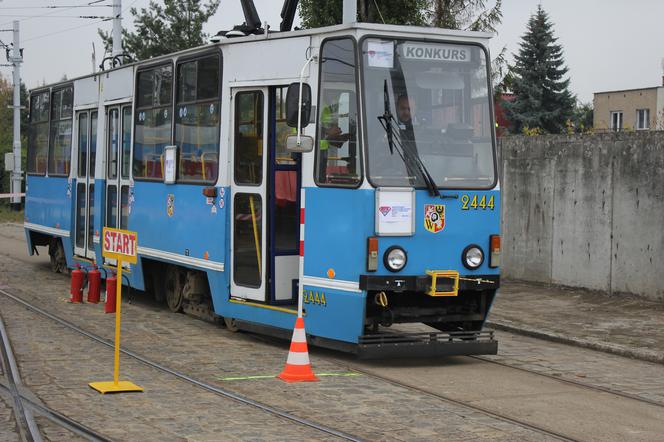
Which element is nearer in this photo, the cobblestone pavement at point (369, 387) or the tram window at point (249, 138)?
the cobblestone pavement at point (369, 387)

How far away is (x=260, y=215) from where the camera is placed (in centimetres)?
1178

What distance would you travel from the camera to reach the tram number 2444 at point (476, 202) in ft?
35.5

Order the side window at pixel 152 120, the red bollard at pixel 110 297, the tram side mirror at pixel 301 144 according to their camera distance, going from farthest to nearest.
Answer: the red bollard at pixel 110 297
the side window at pixel 152 120
the tram side mirror at pixel 301 144

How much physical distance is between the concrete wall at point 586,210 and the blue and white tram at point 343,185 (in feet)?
16.7

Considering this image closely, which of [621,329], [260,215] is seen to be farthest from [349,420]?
[621,329]

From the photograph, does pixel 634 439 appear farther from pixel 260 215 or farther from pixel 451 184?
pixel 260 215

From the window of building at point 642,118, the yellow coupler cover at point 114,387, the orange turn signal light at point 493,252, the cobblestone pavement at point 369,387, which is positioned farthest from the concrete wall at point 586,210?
the window of building at point 642,118

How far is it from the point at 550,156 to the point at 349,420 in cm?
1036

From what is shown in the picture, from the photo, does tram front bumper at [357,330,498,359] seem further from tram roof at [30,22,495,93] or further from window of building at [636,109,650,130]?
window of building at [636,109,650,130]

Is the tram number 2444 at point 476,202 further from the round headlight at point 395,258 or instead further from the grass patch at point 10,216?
the grass patch at point 10,216

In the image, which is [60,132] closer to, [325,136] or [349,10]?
[349,10]

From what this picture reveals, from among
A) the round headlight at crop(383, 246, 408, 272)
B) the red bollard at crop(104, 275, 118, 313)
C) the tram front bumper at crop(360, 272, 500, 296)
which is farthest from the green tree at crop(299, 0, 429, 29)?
the round headlight at crop(383, 246, 408, 272)

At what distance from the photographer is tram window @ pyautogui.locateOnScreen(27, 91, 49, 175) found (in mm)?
20297

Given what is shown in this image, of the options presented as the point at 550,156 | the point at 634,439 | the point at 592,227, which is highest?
the point at 550,156
